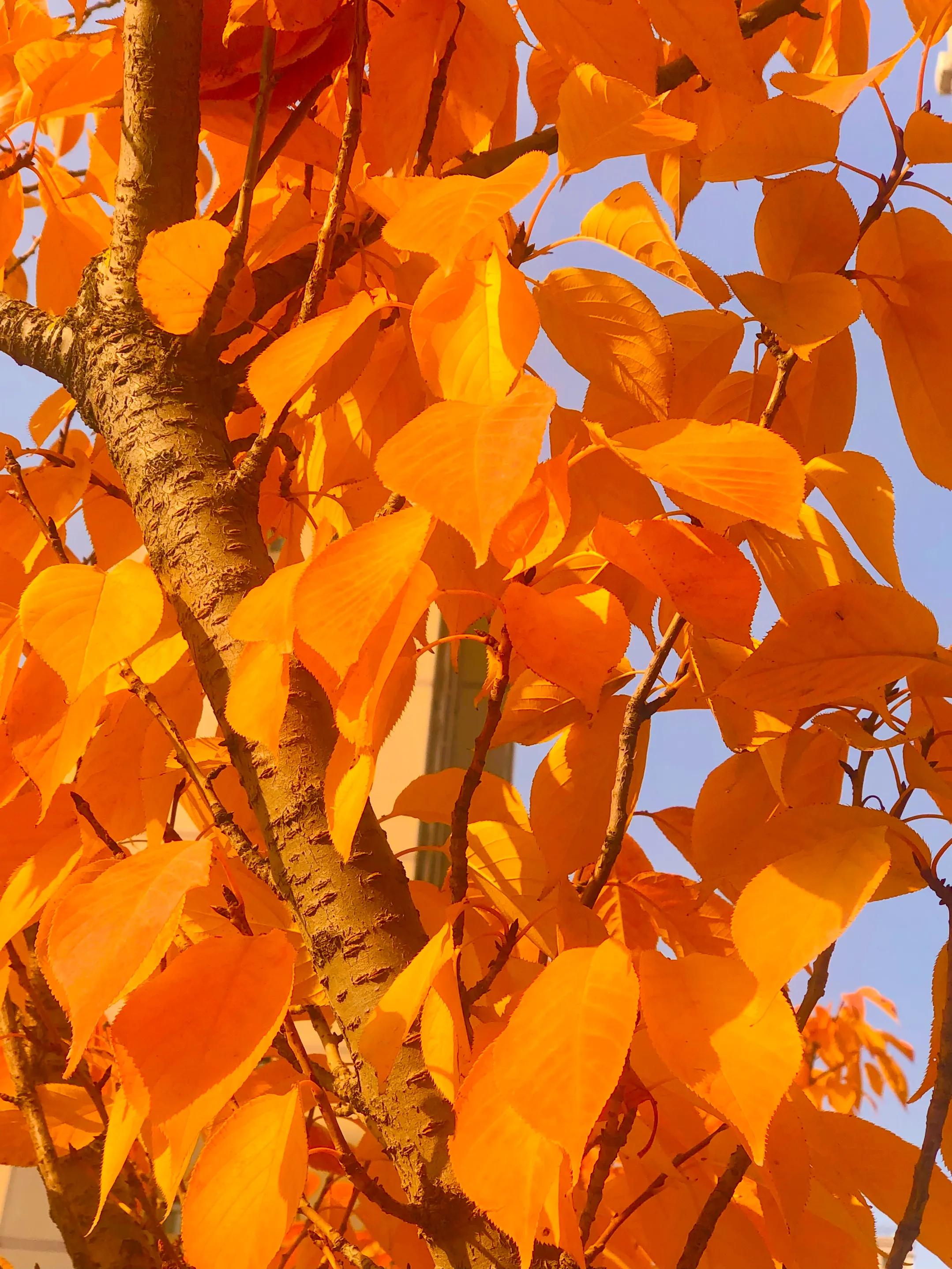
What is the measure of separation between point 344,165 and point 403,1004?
0.57ft

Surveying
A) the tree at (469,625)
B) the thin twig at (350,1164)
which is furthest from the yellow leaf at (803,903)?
the thin twig at (350,1164)

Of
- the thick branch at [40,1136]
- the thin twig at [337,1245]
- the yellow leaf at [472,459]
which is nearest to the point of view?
the yellow leaf at [472,459]

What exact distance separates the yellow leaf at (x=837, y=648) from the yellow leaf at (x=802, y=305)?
0.06 meters

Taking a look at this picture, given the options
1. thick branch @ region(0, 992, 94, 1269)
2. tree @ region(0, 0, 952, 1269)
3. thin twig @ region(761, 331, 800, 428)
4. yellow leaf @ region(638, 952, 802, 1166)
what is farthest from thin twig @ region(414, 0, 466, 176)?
thick branch @ region(0, 992, 94, 1269)

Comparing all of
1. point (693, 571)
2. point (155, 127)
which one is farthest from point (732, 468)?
point (155, 127)

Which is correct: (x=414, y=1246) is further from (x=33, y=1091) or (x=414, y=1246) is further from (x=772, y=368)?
(x=772, y=368)

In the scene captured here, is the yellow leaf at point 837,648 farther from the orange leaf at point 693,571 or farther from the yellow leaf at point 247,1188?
the yellow leaf at point 247,1188

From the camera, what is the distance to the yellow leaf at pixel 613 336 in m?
0.21

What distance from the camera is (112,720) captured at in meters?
0.29

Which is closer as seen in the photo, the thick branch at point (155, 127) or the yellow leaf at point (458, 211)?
the yellow leaf at point (458, 211)

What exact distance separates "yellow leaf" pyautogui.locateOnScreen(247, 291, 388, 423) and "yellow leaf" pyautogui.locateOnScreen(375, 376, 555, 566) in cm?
4

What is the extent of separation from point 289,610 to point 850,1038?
3.49 feet

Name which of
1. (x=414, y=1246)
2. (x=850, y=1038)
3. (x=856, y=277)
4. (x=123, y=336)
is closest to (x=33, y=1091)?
(x=414, y=1246)

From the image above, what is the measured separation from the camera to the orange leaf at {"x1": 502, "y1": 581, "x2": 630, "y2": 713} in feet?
0.55
